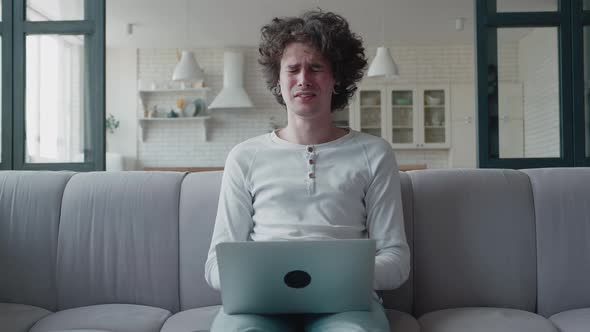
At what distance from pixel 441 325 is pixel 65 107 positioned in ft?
7.83

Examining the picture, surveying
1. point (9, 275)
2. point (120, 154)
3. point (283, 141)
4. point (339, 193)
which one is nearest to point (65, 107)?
point (9, 275)

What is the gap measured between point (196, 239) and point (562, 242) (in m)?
1.27

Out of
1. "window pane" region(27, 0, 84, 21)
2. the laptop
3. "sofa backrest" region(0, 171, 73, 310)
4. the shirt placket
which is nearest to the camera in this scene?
the laptop

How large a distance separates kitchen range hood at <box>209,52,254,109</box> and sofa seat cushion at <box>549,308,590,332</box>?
7580mm

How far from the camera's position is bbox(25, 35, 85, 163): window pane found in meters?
3.14

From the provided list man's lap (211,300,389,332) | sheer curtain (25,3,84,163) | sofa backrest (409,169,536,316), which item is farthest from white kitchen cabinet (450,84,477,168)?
man's lap (211,300,389,332)

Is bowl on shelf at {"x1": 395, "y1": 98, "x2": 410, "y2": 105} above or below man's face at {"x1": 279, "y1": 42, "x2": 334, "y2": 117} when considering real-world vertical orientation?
above

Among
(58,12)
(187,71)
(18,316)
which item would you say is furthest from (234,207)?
(187,71)

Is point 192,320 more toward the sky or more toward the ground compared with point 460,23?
more toward the ground

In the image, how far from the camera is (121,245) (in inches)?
93.7

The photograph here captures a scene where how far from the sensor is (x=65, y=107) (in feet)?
11.6

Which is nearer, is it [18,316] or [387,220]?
[387,220]

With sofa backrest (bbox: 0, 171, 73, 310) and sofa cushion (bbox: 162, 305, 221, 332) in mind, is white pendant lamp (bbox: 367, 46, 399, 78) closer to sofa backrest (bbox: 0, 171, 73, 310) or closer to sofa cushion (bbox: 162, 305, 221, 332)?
sofa backrest (bbox: 0, 171, 73, 310)

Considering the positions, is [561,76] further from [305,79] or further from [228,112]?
[228,112]
